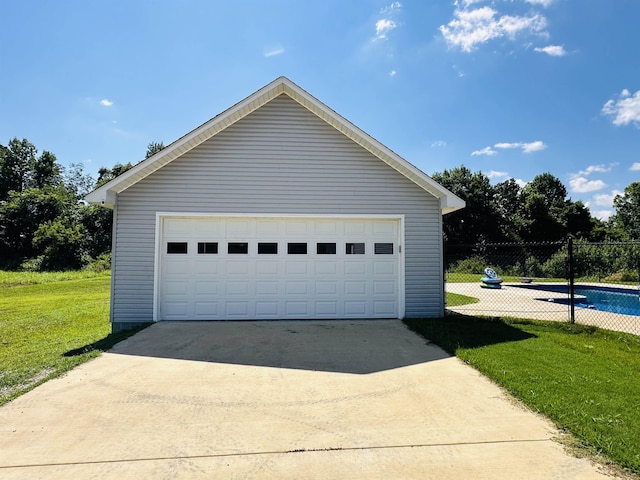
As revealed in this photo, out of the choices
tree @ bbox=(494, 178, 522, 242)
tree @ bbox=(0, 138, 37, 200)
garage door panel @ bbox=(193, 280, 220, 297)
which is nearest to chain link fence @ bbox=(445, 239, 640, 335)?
garage door panel @ bbox=(193, 280, 220, 297)

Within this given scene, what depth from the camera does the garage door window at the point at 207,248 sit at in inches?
332

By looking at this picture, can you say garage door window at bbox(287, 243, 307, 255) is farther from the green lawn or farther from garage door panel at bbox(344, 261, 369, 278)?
the green lawn

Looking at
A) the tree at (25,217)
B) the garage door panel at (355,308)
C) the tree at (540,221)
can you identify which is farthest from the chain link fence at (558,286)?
the tree at (25,217)

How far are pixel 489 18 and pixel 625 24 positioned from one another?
16.3 ft

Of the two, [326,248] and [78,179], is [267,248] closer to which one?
[326,248]

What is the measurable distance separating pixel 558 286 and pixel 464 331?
41.3 feet

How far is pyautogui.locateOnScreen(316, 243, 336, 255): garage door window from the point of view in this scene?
8.68m

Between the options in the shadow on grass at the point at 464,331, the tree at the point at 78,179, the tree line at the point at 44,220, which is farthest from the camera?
the tree at the point at 78,179

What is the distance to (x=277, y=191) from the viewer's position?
27.7 ft

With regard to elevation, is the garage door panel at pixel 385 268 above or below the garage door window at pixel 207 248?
below

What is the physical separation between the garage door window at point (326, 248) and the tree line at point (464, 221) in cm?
2775

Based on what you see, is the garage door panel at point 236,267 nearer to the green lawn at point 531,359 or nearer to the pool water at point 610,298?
the green lawn at point 531,359

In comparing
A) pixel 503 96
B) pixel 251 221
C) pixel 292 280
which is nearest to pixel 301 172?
pixel 251 221

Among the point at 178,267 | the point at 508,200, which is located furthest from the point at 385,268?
the point at 508,200
